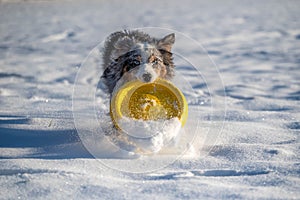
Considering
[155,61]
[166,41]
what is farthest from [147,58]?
[166,41]

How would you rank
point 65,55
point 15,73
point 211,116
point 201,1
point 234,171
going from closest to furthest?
point 234,171 < point 211,116 < point 15,73 < point 65,55 < point 201,1

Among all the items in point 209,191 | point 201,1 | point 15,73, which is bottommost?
point 209,191

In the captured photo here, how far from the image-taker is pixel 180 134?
277 cm

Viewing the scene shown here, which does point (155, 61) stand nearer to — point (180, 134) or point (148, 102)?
point (148, 102)

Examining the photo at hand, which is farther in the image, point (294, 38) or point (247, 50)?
point (294, 38)

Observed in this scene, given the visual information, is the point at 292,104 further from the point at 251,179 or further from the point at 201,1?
the point at 201,1

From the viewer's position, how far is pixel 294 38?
28.6 ft

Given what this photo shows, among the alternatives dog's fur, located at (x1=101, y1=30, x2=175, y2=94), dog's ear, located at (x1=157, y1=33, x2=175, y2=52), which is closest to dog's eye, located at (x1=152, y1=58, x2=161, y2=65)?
dog's fur, located at (x1=101, y1=30, x2=175, y2=94)

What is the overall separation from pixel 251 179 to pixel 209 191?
29 centimetres

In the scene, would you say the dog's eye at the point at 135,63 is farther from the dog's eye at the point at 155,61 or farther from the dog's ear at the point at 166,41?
the dog's ear at the point at 166,41

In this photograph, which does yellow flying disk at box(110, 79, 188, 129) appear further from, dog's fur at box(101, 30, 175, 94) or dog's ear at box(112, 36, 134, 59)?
dog's ear at box(112, 36, 134, 59)

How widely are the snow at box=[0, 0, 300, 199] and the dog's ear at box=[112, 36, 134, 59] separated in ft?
0.60

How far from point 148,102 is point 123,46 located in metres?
0.75

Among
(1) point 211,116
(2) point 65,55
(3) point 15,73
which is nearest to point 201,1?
(2) point 65,55
